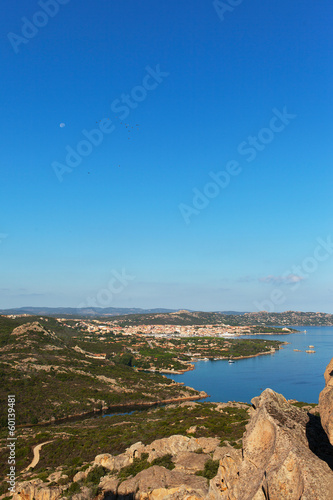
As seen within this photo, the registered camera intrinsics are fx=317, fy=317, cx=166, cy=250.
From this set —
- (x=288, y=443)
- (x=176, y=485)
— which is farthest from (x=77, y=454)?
(x=288, y=443)

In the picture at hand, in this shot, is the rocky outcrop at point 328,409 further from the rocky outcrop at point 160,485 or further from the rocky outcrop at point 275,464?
the rocky outcrop at point 160,485

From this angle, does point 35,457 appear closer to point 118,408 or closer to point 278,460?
point 278,460

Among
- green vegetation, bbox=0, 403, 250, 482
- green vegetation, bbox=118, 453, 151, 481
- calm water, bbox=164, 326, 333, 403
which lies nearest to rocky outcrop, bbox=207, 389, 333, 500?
green vegetation, bbox=118, 453, 151, 481

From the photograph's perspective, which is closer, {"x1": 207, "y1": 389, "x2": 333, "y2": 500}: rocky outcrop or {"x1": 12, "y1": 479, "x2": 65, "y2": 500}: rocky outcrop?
{"x1": 207, "y1": 389, "x2": 333, "y2": 500}: rocky outcrop

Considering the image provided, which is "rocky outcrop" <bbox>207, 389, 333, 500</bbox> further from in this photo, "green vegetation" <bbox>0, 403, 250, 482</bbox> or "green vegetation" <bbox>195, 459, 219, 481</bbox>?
"green vegetation" <bbox>0, 403, 250, 482</bbox>

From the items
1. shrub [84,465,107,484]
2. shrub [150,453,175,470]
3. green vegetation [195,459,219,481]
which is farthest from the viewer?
shrub [84,465,107,484]

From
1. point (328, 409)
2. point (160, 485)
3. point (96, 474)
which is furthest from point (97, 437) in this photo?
point (328, 409)

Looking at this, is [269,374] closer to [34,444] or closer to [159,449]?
[34,444]
